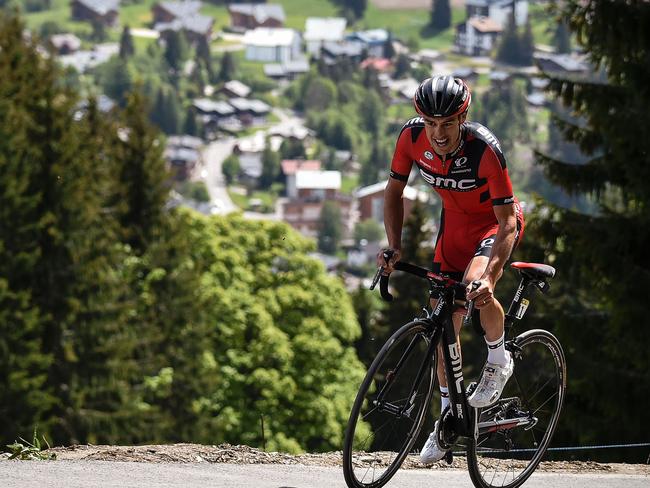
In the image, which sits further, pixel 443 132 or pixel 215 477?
pixel 215 477

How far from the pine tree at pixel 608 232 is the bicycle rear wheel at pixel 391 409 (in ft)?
32.0

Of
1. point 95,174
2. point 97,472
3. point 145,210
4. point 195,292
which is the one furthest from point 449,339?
point 145,210

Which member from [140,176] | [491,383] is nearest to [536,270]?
[491,383]

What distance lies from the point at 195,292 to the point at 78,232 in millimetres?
6524

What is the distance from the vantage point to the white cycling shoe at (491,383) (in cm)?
838

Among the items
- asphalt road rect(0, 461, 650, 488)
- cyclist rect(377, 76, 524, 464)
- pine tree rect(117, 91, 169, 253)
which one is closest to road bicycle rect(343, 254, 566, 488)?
cyclist rect(377, 76, 524, 464)

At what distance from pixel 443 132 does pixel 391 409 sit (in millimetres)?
1563

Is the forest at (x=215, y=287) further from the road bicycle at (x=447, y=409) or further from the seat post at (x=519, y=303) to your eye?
the seat post at (x=519, y=303)

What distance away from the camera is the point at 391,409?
8078 millimetres

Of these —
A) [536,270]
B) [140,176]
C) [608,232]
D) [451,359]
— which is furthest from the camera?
[140,176]

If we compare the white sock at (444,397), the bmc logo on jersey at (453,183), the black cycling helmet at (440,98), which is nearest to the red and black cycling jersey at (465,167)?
the bmc logo on jersey at (453,183)

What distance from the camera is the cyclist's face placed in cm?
778

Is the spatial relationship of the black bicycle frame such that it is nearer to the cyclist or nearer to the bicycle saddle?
the cyclist

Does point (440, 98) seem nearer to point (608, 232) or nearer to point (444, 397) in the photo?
point (444, 397)
